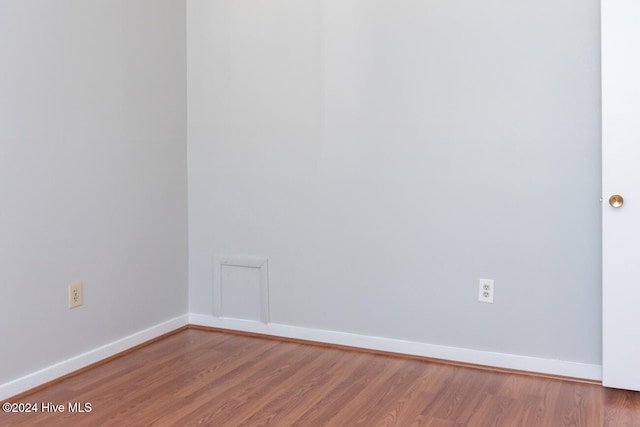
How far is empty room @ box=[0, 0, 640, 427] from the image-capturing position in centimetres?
248

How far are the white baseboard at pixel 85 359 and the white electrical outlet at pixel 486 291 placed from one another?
167 cm

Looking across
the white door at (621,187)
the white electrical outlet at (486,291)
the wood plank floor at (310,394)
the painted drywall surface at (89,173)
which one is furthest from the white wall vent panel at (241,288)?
the white door at (621,187)

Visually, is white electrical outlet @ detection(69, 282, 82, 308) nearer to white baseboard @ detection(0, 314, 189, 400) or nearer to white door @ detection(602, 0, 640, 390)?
white baseboard @ detection(0, 314, 189, 400)

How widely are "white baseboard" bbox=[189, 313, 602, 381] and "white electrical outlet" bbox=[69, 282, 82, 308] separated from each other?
0.87m

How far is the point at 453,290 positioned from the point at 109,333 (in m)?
1.65

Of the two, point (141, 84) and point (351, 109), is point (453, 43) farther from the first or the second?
point (141, 84)

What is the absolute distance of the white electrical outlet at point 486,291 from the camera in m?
2.87

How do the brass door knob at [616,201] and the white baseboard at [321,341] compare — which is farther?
the white baseboard at [321,341]

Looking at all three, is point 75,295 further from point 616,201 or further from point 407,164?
point 616,201

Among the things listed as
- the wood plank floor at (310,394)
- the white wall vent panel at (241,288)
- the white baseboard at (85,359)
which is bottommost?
the wood plank floor at (310,394)

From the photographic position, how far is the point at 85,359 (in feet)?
9.45

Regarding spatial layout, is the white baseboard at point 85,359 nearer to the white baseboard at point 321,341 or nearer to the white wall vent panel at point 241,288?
the white baseboard at point 321,341

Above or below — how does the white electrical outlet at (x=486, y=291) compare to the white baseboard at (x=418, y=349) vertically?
above

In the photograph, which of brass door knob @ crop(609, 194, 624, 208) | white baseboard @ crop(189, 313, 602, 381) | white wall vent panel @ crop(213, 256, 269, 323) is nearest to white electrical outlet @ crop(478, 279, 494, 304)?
white baseboard @ crop(189, 313, 602, 381)
